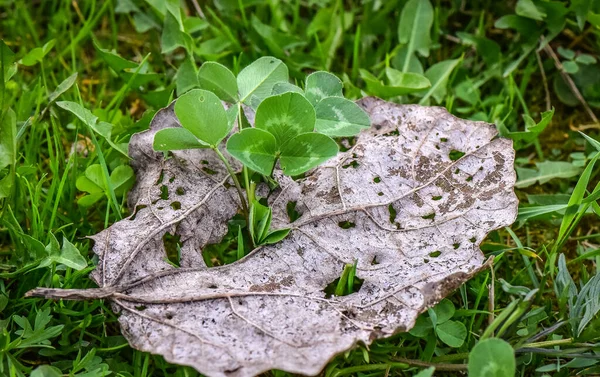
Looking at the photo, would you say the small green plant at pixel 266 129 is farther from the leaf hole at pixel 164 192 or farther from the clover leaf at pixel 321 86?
the leaf hole at pixel 164 192

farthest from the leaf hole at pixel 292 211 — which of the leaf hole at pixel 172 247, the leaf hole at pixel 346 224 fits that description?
the leaf hole at pixel 172 247

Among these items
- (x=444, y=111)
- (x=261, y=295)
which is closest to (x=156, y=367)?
(x=261, y=295)

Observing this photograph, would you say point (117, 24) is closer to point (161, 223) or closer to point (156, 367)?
point (161, 223)

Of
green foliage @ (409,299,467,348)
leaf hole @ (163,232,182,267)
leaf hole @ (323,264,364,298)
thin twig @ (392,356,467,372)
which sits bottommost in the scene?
thin twig @ (392,356,467,372)

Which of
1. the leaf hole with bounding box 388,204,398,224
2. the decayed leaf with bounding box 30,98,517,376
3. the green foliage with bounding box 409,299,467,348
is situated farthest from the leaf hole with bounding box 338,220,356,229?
the green foliage with bounding box 409,299,467,348

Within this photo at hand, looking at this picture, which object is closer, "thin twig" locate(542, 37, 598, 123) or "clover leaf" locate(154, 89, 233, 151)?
"clover leaf" locate(154, 89, 233, 151)

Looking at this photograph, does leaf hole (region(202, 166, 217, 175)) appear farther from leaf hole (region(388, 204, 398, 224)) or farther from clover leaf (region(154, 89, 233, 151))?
leaf hole (region(388, 204, 398, 224))
